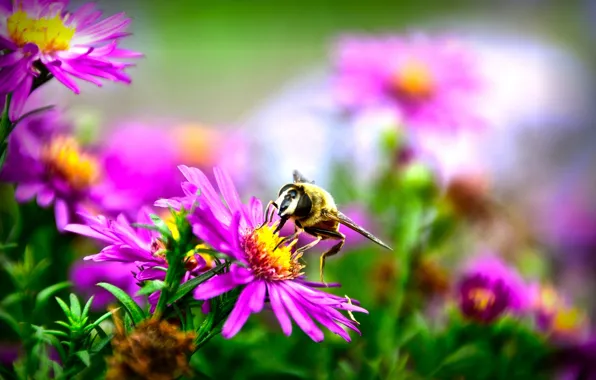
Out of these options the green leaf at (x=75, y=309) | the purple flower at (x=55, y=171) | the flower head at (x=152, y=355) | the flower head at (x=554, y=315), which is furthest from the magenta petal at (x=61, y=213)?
the flower head at (x=554, y=315)

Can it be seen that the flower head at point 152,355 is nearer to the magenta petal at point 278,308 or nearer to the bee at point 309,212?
the magenta petal at point 278,308

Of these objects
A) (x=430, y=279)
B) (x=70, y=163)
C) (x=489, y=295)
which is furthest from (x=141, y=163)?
(x=489, y=295)

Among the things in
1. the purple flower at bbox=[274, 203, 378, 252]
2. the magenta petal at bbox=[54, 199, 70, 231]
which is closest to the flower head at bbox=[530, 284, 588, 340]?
the purple flower at bbox=[274, 203, 378, 252]

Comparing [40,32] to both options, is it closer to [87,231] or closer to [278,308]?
[87,231]

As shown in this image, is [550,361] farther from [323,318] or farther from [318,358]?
[323,318]

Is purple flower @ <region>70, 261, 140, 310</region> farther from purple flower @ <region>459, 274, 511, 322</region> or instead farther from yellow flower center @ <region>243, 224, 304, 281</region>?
purple flower @ <region>459, 274, 511, 322</region>

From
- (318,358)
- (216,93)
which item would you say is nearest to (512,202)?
(318,358)

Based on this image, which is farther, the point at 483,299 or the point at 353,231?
the point at 353,231
